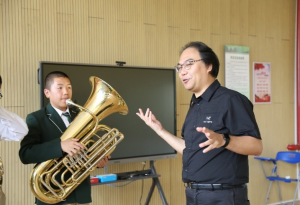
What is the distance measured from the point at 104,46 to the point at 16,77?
960mm

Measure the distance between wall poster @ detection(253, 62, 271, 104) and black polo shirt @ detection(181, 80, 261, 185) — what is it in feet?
9.77

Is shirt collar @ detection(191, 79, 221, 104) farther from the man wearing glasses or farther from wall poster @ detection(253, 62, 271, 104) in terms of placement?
wall poster @ detection(253, 62, 271, 104)

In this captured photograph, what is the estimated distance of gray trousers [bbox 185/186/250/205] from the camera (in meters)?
2.07

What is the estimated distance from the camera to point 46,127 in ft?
→ 8.06


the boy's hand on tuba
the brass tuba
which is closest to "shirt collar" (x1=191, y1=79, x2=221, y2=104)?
the brass tuba

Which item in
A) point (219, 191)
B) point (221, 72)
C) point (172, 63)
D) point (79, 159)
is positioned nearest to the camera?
point (219, 191)

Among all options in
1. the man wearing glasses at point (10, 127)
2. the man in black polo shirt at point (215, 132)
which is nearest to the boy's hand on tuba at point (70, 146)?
the man wearing glasses at point (10, 127)

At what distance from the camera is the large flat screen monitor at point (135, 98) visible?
340 cm

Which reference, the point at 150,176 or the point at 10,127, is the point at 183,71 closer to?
the point at 10,127

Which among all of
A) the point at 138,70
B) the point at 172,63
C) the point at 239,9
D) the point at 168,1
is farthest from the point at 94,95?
the point at 239,9

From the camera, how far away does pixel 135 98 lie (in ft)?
12.1

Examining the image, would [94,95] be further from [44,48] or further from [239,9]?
[239,9]

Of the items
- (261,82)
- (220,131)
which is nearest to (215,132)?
(220,131)

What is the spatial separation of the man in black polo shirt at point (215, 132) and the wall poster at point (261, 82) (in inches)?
116
